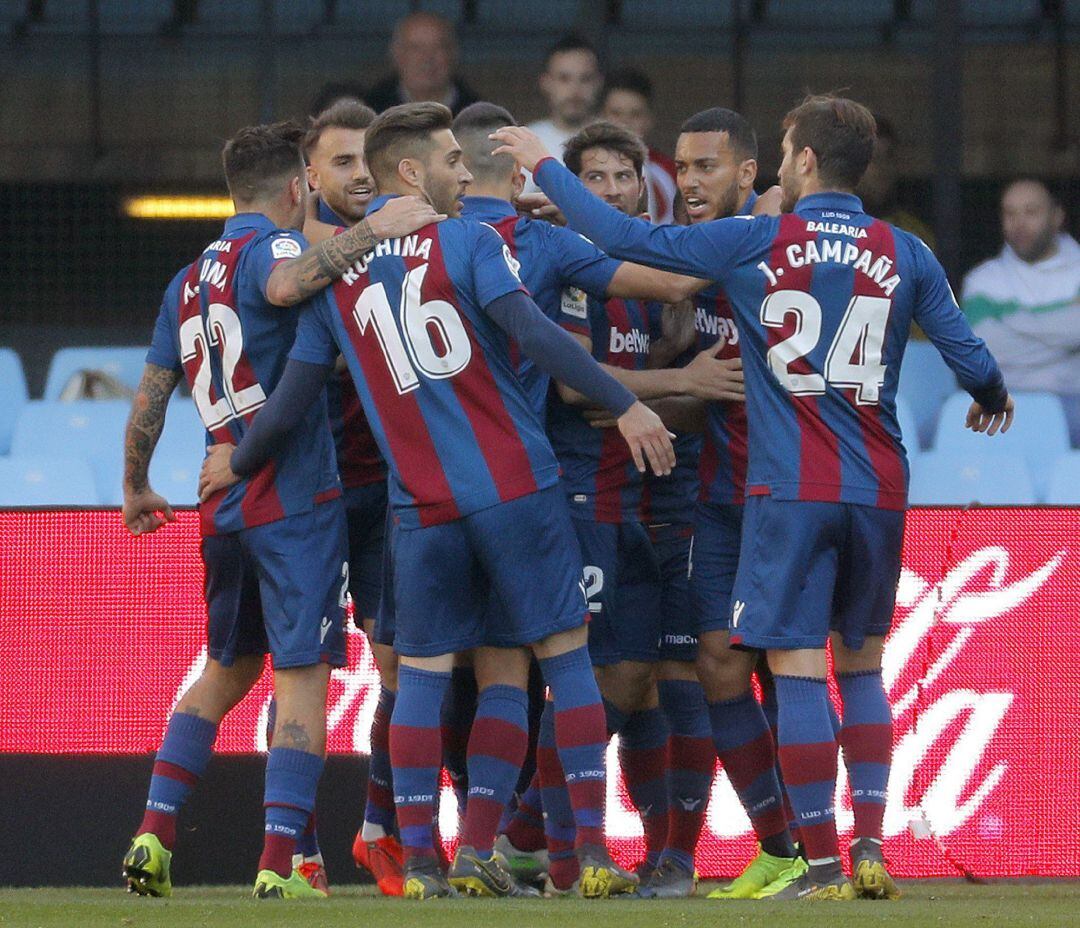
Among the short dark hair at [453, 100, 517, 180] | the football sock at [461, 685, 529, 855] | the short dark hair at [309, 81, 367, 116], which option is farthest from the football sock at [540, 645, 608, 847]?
Answer: the short dark hair at [309, 81, 367, 116]

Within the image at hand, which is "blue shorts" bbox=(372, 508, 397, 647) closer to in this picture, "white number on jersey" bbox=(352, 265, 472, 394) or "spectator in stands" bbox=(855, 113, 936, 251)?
"white number on jersey" bbox=(352, 265, 472, 394)

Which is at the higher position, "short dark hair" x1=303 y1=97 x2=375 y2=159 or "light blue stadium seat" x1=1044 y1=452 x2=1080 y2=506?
"short dark hair" x1=303 y1=97 x2=375 y2=159

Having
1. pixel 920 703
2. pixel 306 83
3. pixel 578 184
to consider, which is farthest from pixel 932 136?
pixel 578 184

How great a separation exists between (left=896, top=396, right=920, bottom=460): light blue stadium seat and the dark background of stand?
3277mm

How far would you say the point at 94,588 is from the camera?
5.88 meters

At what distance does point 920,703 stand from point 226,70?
199 inches

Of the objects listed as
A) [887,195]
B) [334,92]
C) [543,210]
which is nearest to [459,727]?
[543,210]

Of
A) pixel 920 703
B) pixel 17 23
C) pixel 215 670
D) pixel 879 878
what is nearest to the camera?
pixel 879 878

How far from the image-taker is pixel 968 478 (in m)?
8.02

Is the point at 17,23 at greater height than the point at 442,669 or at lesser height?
greater

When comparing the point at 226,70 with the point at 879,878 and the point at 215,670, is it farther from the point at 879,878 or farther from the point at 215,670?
the point at 879,878

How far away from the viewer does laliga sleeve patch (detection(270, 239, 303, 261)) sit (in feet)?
16.1

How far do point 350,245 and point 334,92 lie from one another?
4.70 meters

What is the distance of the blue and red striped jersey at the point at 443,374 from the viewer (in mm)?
4605
